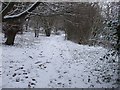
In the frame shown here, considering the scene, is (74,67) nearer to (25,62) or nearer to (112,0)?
(25,62)

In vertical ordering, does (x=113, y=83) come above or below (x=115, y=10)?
below

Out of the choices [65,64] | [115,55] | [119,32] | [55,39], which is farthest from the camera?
[55,39]

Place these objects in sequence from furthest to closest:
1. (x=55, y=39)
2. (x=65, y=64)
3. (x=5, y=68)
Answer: (x=55, y=39)
(x=65, y=64)
(x=5, y=68)

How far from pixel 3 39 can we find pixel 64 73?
24.3 ft

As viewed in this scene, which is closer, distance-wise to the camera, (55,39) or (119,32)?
(119,32)

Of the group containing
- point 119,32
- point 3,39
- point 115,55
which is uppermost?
point 119,32

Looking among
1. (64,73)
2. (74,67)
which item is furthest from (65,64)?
(64,73)

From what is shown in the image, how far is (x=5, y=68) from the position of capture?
576 cm

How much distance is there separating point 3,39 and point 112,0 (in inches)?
324

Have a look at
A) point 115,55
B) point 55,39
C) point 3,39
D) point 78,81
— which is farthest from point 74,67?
point 3,39

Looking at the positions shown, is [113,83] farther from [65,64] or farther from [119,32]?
[65,64]

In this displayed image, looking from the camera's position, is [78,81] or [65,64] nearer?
[78,81]

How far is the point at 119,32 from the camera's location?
4.02 m

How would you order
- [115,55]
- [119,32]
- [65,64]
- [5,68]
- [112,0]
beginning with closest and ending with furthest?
[119,32] → [115,55] → [112,0] → [5,68] → [65,64]
